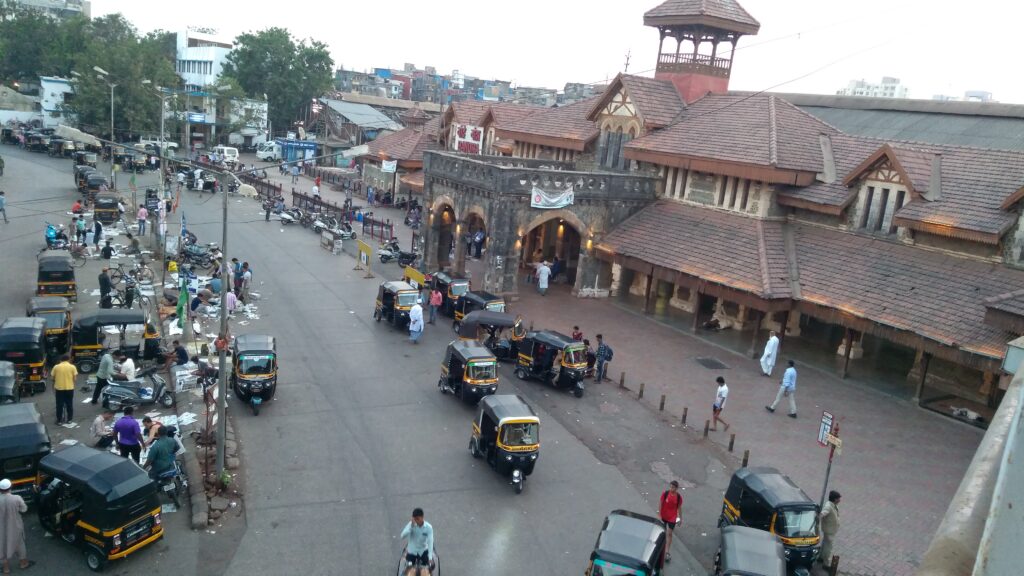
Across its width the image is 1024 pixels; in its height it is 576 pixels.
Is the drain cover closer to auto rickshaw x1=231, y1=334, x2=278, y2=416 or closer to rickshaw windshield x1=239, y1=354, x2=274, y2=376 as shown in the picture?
auto rickshaw x1=231, y1=334, x2=278, y2=416

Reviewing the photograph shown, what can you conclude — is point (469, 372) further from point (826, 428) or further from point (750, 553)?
point (750, 553)

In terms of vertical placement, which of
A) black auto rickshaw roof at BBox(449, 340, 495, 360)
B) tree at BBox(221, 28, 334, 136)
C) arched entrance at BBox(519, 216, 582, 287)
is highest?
tree at BBox(221, 28, 334, 136)

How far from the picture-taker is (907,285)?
24.9m

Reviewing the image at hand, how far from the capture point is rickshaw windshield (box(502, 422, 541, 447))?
671 inches

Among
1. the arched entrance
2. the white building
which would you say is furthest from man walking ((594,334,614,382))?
the white building

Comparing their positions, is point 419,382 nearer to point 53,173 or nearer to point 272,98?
point 53,173

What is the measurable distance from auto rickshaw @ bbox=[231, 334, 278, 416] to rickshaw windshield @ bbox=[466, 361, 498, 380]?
5555 mm

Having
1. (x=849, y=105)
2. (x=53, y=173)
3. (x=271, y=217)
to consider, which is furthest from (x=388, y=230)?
(x=53, y=173)

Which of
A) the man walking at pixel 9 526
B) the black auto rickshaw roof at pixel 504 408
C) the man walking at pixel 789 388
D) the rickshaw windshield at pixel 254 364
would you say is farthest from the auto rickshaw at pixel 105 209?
the man walking at pixel 789 388

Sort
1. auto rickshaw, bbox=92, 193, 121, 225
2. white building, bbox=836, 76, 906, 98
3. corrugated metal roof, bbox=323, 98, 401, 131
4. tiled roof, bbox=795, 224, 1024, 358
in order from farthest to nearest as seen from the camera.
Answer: white building, bbox=836, 76, 906, 98 < corrugated metal roof, bbox=323, 98, 401, 131 < auto rickshaw, bbox=92, 193, 121, 225 < tiled roof, bbox=795, 224, 1024, 358

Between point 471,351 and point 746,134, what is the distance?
1781 centimetres

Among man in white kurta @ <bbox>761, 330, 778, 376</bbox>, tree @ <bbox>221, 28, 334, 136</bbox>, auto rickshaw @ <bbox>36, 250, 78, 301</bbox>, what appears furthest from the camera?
tree @ <bbox>221, 28, 334, 136</bbox>

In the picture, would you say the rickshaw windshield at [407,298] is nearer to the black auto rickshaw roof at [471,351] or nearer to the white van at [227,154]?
the black auto rickshaw roof at [471,351]

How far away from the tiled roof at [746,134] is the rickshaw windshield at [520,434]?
17.9m
